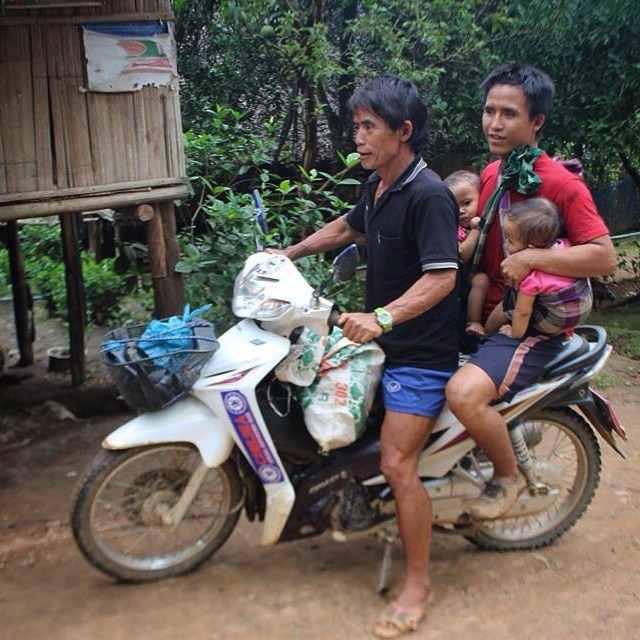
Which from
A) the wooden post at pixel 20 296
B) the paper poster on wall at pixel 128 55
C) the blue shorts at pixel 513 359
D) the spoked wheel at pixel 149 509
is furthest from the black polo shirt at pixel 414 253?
the wooden post at pixel 20 296

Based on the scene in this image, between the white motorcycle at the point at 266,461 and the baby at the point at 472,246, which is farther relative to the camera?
the baby at the point at 472,246

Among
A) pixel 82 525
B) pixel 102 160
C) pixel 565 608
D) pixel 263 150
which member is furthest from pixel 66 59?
pixel 565 608

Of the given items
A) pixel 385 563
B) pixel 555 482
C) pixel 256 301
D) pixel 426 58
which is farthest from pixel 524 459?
pixel 426 58

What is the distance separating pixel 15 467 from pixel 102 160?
1966 millimetres

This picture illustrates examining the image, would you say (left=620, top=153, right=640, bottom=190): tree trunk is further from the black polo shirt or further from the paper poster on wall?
the black polo shirt

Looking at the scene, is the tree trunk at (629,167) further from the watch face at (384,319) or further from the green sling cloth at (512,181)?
the watch face at (384,319)

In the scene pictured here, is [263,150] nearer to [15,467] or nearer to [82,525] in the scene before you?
[15,467]

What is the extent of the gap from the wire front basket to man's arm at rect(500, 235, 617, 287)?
127 cm

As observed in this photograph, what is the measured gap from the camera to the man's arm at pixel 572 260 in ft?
9.55

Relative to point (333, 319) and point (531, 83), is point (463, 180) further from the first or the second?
point (333, 319)

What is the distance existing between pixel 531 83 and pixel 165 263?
2717 mm

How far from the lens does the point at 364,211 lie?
11.1 feet

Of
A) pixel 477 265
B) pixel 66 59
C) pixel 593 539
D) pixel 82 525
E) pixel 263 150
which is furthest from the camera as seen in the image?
pixel 263 150

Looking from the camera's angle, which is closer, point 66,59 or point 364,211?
point 364,211
